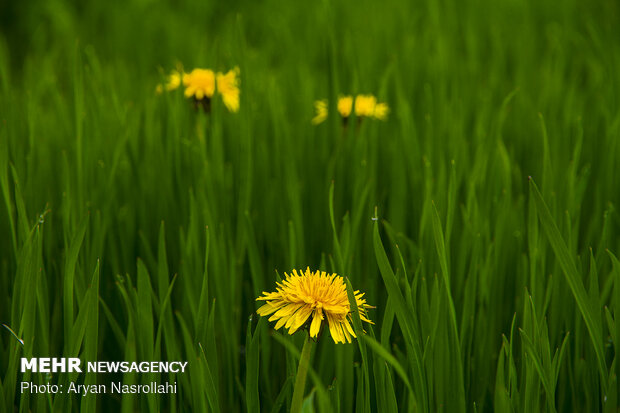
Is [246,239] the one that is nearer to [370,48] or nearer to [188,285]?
[188,285]

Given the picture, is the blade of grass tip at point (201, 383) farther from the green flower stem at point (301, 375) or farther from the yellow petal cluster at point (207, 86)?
the yellow petal cluster at point (207, 86)

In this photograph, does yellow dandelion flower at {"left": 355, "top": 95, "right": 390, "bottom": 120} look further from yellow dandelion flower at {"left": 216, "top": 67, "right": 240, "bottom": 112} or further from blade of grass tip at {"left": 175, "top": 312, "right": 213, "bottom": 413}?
blade of grass tip at {"left": 175, "top": 312, "right": 213, "bottom": 413}

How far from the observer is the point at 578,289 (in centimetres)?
62

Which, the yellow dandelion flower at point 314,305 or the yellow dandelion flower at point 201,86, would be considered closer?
the yellow dandelion flower at point 314,305

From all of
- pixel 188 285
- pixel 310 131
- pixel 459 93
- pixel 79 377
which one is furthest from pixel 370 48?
pixel 79 377

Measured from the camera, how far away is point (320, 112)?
1.21 m

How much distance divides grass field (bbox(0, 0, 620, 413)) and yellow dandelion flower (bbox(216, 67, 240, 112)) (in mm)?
26

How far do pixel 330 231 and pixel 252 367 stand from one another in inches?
14.4

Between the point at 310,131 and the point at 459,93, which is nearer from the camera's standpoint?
the point at 310,131

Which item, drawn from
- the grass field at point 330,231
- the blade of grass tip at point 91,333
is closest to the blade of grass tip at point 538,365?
the grass field at point 330,231

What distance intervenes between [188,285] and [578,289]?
48cm

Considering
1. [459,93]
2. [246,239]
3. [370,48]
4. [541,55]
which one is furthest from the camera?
[541,55]

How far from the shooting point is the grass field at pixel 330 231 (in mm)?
621

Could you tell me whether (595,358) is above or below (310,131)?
below
